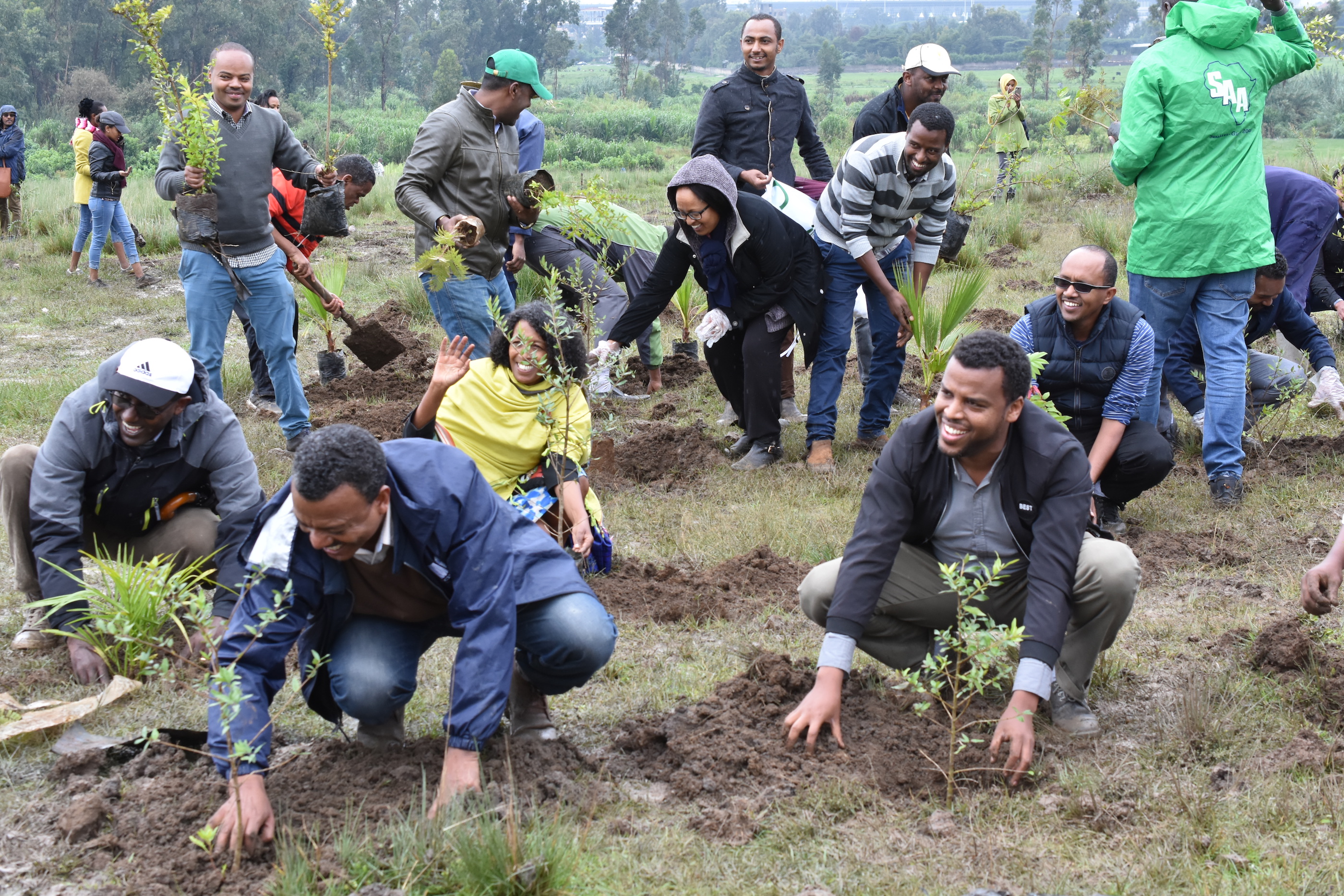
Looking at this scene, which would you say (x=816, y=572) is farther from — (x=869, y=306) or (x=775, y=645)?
(x=869, y=306)

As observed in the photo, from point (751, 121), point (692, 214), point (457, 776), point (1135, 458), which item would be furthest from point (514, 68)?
point (457, 776)

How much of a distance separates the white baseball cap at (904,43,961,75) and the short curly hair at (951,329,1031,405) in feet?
11.9

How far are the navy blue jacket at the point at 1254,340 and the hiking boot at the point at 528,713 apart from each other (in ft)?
13.3

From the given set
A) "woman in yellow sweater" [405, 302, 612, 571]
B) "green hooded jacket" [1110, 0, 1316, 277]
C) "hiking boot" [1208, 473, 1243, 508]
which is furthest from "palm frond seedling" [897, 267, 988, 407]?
"woman in yellow sweater" [405, 302, 612, 571]

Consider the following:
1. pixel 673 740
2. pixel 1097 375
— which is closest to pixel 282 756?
pixel 673 740

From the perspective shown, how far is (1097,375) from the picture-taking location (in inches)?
186

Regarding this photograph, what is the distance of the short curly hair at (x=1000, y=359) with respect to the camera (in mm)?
3082

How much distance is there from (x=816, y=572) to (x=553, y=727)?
3.08 feet

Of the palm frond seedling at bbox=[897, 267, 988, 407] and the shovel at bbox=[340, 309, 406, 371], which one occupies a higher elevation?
the palm frond seedling at bbox=[897, 267, 988, 407]

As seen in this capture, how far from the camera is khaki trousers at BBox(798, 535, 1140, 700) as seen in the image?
3.22m

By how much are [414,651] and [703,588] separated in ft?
5.24

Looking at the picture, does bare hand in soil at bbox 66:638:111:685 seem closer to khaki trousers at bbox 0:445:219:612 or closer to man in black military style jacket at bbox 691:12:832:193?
khaki trousers at bbox 0:445:219:612

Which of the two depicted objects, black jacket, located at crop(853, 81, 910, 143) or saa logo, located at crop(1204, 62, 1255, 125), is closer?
saa logo, located at crop(1204, 62, 1255, 125)

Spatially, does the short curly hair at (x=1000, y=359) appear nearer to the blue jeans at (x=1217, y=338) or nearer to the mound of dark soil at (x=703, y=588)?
the mound of dark soil at (x=703, y=588)
